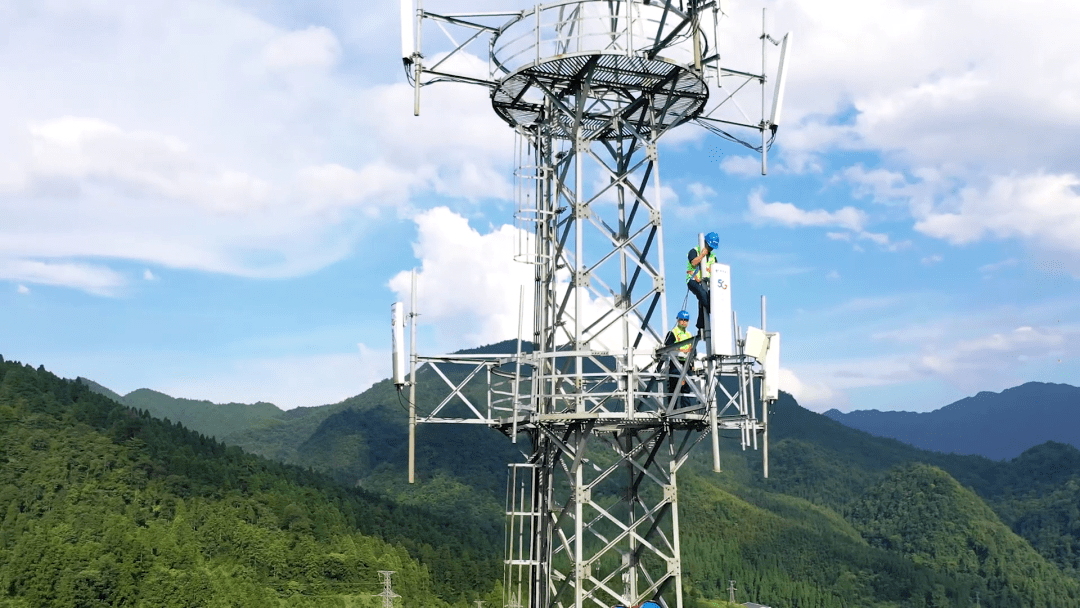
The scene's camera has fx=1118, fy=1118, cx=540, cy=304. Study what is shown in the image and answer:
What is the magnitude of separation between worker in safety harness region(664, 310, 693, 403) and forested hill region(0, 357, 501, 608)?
8989cm

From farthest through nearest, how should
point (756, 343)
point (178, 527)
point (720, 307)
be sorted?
point (178, 527), point (756, 343), point (720, 307)

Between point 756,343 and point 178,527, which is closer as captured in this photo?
point 756,343

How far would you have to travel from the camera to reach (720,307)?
1980 centimetres

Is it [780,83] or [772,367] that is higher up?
[780,83]

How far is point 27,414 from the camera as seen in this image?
559 feet

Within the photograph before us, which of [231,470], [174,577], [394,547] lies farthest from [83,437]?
[174,577]

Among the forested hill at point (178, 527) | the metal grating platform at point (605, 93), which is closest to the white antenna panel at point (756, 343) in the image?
the metal grating platform at point (605, 93)

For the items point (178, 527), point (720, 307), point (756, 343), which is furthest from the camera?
point (178, 527)

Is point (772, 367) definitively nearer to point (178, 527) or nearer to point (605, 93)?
point (605, 93)

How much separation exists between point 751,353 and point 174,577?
9566cm

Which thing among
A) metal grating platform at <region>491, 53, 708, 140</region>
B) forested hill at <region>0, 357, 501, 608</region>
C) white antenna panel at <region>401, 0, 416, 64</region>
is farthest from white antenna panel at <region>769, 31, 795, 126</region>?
forested hill at <region>0, 357, 501, 608</region>

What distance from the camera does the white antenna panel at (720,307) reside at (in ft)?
64.9

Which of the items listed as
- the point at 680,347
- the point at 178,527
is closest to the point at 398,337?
the point at 680,347

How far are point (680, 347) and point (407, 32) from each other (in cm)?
875
